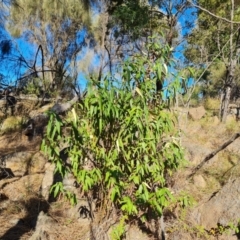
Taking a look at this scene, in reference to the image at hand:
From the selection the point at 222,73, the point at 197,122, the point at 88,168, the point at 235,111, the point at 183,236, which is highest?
the point at 222,73

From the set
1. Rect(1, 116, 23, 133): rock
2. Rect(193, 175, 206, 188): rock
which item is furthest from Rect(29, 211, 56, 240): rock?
Rect(1, 116, 23, 133): rock

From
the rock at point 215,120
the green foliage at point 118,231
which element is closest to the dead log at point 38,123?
the rock at point 215,120

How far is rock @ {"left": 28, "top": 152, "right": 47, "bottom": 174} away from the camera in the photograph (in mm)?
5426

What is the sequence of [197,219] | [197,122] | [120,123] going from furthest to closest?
1. [197,122]
2. [197,219]
3. [120,123]

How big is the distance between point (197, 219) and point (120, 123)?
169 centimetres

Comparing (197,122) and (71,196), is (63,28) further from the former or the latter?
(71,196)

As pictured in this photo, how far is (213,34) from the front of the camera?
31.4 feet

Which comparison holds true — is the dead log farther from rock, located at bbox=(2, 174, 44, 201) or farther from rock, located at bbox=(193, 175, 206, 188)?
rock, located at bbox=(193, 175, 206, 188)

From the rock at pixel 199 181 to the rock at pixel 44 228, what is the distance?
7.51 feet

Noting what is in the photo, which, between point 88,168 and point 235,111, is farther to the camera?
point 235,111

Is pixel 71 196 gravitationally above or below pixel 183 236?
above

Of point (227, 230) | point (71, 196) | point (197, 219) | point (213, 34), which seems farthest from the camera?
point (213, 34)

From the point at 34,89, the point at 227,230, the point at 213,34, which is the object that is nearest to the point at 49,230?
the point at 227,230

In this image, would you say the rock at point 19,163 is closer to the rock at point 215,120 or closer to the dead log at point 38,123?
the dead log at point 38,123
